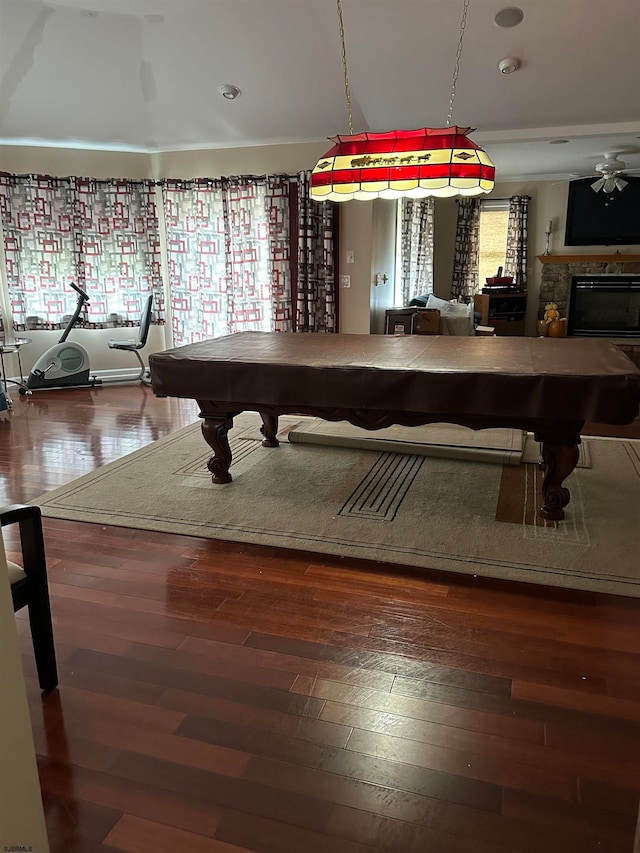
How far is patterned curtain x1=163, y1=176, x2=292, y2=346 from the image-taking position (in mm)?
6398

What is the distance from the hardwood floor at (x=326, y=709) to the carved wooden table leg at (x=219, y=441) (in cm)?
82

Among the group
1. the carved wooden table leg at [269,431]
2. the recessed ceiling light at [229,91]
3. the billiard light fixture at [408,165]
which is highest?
the recessed ceiling light at [229,91]

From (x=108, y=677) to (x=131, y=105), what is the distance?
5567 mm

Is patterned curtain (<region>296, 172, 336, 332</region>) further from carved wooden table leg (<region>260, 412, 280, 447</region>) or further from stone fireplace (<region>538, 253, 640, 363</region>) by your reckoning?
stone fireplace (<region>538, 253, 640, 363</region>)

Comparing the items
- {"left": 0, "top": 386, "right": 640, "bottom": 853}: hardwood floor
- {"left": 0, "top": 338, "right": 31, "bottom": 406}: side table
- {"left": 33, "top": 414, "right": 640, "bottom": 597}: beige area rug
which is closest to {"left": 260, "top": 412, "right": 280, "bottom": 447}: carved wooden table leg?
{"left": 33, "top": 414, "right": 640, "bottom": 597}: beige area rug

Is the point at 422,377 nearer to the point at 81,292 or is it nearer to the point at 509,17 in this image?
the point at 509,17

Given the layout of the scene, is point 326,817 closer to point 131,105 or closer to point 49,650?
point 49,650

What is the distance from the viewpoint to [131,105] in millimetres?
5844

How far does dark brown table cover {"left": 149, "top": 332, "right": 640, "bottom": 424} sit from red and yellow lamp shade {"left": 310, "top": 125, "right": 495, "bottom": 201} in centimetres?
88

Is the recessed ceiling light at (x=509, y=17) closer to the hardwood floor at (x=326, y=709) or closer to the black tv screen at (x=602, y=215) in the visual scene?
the hardwood floor at (x=326, y=709)

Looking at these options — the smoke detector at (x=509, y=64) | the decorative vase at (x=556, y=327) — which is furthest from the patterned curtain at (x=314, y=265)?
the decorative vase at (x=556, y=327)

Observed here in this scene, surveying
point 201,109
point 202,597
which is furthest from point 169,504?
point 201,109

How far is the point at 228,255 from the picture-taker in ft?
21.7

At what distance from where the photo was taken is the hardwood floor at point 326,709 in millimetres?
1444
